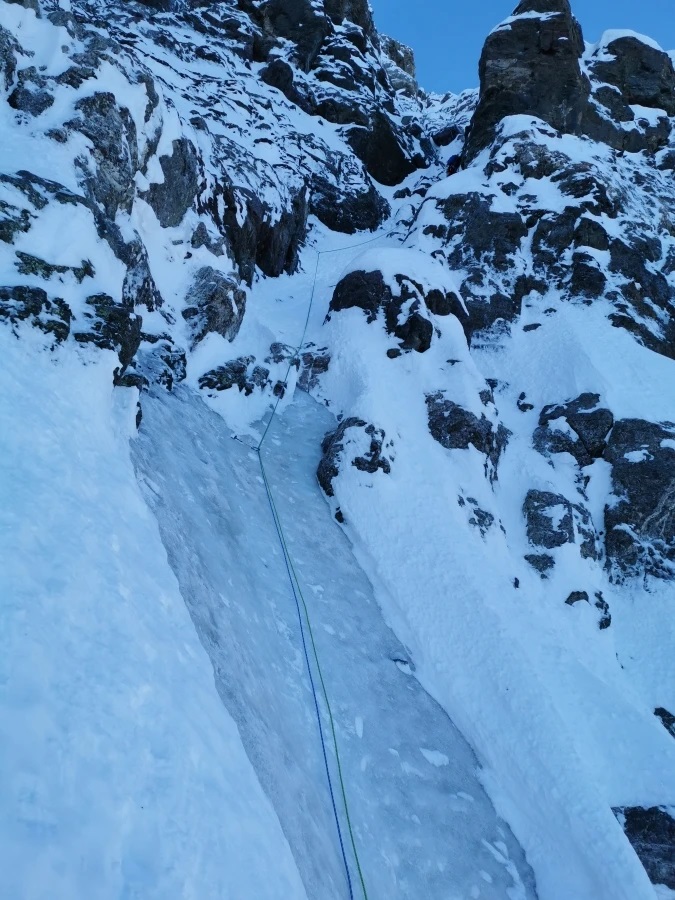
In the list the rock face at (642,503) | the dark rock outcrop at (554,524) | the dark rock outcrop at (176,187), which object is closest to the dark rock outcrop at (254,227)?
the dark rock outcrop at (176,187)

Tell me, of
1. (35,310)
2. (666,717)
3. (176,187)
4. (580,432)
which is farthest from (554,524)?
(176,187)

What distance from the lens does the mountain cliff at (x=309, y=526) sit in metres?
4.27

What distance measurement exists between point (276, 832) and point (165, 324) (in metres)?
12.0

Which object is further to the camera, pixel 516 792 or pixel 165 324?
pixel 165 324

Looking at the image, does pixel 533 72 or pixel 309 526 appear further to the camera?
pixel 533 72

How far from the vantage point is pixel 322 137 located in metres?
39.9

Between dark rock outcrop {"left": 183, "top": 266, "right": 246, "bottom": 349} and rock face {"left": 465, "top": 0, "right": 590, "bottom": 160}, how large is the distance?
84.1 feet

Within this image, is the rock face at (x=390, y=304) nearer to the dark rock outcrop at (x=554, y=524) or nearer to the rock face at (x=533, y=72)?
Answer: the dark rock outcrop at (x=554, y=524)

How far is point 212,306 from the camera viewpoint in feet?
51.3

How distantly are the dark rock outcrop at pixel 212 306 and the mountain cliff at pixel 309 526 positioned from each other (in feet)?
0.33

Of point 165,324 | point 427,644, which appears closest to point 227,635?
point 427,644

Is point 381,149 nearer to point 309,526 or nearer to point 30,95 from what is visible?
point 30,95

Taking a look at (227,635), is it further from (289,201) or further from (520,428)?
(289,201)

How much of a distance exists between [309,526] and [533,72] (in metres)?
37.4
